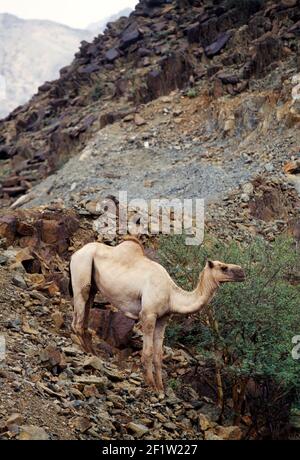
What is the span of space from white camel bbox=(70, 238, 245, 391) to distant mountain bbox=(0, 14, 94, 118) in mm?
84598

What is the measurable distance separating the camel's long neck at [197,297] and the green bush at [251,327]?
103cm

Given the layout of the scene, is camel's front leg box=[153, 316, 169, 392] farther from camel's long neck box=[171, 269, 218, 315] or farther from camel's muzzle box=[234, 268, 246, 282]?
camel's muzzle box=[234, 268, 246, 282]

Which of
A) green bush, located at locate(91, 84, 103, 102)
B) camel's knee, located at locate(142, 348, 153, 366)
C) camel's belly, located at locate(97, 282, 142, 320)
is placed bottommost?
camel's knee, located at locate(142, 348, 153, 366)

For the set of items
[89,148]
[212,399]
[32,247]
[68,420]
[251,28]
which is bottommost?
[212,399]

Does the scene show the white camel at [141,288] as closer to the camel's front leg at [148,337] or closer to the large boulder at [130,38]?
the camel's front leg at [148,337]

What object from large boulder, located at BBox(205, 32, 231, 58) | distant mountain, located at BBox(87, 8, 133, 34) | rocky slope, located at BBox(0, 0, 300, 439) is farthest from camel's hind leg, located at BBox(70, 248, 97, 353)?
distant mountain, located at BBox(87, 8, 133, 34)

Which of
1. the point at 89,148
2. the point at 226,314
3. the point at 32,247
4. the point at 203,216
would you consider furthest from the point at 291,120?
the point at 226,314

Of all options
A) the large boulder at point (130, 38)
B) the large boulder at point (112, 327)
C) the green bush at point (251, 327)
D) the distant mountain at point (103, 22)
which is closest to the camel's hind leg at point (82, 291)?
the large boulder at point (112, 327)

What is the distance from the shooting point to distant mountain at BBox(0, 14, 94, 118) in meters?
94.8

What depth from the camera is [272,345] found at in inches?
377

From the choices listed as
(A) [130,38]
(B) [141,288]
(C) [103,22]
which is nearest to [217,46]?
(A) [130,38]

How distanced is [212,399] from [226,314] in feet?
4.29

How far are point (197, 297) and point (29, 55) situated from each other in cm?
9776
